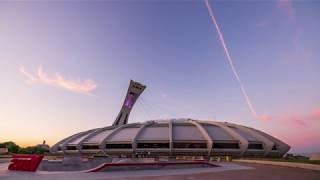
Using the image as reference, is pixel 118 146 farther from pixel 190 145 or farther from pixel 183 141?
pixel 190 145

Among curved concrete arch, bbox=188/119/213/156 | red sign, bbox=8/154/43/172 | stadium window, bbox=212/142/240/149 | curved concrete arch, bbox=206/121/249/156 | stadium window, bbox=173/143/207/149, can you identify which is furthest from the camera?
stadium window, bbox=173/143/207/149

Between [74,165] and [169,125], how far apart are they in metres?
39.8

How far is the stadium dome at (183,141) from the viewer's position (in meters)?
61.3

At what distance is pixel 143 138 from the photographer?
64.1 meters

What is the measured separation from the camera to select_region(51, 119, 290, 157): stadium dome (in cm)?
6134

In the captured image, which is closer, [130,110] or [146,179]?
→ [146,179]

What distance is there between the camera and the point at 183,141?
6181 centimetres

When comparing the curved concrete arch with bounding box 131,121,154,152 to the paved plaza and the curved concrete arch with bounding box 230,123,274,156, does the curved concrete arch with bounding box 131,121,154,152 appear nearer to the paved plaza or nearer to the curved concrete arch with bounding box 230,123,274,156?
the curved concrete arch with bounding box 230,123,274,156

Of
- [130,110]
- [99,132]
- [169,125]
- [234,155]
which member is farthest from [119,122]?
[234,155]

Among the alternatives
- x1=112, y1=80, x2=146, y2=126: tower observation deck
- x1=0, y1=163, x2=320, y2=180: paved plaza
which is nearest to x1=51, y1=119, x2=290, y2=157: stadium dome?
x1=112, y1=80, x2=146, y2=126: tower observation deck

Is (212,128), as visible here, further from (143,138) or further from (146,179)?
(146,179)

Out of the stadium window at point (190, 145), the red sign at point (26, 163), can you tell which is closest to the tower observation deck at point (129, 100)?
the stadium window at point (190, 145)

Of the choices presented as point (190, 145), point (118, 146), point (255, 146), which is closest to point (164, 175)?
point (190, 145)

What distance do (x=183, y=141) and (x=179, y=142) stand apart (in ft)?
3.37
